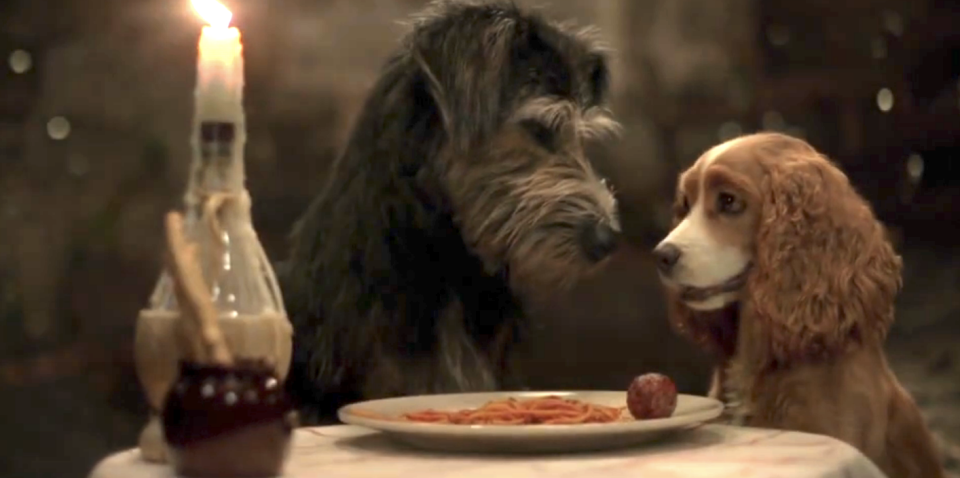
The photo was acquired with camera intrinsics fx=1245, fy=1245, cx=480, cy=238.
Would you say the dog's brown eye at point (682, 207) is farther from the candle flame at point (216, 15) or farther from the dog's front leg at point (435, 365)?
the candle flame at point (216, 15)

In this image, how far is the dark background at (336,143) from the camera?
8.31ft

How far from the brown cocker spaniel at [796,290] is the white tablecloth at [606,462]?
0.94 feet

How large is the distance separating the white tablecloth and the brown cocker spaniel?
0.29 metres

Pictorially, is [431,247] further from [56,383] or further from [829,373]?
[56,383]

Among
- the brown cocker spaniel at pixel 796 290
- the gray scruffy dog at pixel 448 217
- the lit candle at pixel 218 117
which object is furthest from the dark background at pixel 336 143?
the lit candle at pixel 218 117

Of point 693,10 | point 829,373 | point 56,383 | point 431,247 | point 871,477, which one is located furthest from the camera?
point 693,10

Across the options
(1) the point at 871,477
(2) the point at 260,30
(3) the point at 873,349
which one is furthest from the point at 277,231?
(1) the point at 871,477

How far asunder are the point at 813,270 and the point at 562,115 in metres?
0.54

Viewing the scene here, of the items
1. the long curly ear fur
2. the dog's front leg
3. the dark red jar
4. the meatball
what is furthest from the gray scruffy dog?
the dark red jar

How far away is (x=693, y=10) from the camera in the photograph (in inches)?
110

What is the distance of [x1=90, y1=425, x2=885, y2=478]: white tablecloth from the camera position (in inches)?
57.0

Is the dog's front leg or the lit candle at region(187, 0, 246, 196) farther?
the dog's front leg

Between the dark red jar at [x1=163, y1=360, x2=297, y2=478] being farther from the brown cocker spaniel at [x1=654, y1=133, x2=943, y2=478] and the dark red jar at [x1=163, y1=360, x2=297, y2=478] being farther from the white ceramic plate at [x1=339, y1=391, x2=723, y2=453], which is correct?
the brown cocker spaniel at [x1=654, y1=133, x2=943, y2=478]

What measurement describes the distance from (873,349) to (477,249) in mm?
709
